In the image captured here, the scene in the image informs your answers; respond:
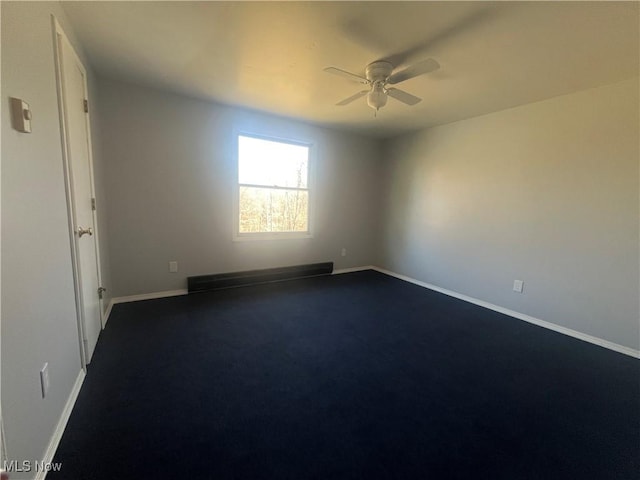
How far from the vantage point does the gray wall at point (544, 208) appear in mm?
2393

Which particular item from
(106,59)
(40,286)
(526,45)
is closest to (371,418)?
(40,286)

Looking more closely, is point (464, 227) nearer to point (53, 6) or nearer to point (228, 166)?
point (228, 166)

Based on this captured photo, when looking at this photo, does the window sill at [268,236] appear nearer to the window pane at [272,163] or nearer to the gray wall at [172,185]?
the gray wall at [172,185]

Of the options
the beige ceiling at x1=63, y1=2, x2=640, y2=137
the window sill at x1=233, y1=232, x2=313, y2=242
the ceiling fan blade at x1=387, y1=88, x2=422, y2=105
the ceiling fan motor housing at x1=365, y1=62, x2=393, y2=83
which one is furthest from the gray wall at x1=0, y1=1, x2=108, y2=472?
the ceiling fan blade at x1=387, y1=88, x2=422, y2=105

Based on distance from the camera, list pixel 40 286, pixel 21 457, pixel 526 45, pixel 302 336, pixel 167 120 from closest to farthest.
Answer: pixel 21 457, pixel 40 286, pixel 526 45, pixel 302 336, pixel 167 120

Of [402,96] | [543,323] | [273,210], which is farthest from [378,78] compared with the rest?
[543,323]

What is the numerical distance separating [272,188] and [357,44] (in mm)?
2298

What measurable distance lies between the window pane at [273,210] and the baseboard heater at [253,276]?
598 mm

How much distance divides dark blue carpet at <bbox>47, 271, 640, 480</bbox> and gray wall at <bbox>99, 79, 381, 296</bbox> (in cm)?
69

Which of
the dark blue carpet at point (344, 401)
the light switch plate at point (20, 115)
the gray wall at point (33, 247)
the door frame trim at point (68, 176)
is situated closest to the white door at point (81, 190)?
the door frame trim at point (68, 176)

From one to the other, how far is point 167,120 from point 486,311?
4346 millimetres

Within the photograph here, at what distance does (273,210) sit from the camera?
157 inches

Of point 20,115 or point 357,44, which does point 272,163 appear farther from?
point 20,115

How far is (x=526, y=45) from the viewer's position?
189cm
